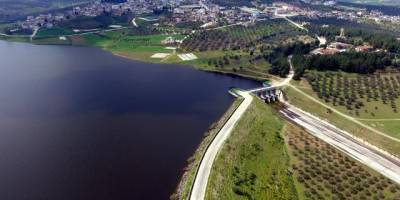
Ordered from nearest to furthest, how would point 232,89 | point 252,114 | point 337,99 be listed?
point 252,114
point 337,99
point 232,89

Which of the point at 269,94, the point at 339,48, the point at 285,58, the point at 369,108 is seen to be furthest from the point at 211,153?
the point at 339,48

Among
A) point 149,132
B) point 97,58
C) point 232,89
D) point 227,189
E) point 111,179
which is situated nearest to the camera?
point 227,189

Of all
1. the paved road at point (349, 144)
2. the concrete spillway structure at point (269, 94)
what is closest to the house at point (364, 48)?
the concrete spillway structure at point (269, 94)

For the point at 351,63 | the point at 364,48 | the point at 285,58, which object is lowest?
the point at 285,58

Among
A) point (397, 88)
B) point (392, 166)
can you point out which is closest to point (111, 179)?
point (392, 166)

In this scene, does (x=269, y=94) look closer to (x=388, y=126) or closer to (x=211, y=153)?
(x=388, y=126)

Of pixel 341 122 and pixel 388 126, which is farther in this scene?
pixel 341 122

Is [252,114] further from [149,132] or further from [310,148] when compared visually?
[149,132]
